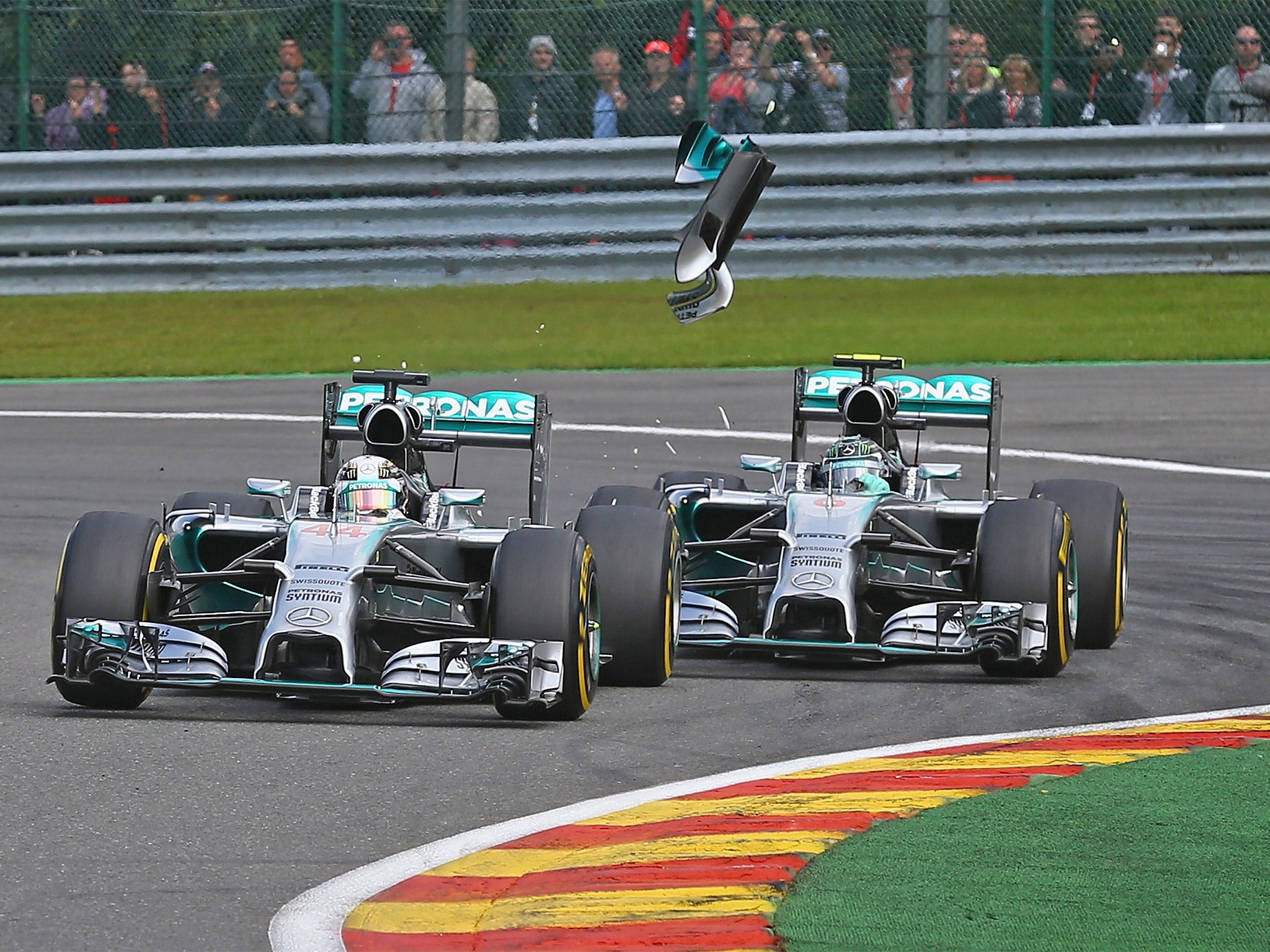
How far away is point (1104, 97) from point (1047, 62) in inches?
19.5

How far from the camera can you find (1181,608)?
9992mm

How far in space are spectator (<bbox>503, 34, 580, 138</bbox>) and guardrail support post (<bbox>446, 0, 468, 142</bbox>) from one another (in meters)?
0.35

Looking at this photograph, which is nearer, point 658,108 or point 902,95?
point 902,95

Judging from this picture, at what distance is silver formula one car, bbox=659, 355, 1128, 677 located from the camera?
8469 mm

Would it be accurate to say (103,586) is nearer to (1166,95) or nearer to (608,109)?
(608,109)

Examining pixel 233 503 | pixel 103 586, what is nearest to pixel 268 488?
pixel 233 503

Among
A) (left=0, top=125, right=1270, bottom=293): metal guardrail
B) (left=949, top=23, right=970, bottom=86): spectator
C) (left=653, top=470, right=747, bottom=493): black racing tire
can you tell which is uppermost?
(left=949, top=23, right=970, bottom=86): spectator

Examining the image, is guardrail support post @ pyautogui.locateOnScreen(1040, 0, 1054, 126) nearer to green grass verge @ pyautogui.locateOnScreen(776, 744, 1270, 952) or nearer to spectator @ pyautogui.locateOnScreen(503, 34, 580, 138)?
spectator @ pyautogui.locateOnScreen(503, 34, 580, 138)

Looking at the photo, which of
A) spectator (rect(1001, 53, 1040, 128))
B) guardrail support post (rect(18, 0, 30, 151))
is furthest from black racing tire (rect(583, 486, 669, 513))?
guardrail support post (rect(18, 0, 30, 151))

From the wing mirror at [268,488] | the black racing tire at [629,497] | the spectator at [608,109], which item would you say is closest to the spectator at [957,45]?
the spectator at [608,109]

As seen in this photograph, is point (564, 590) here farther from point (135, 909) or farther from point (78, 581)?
point (135, 909)

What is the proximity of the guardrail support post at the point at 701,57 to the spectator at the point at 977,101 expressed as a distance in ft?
6.03

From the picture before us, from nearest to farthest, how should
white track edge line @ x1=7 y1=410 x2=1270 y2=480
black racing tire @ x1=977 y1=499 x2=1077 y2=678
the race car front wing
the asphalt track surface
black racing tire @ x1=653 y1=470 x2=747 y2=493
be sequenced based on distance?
the asphalt track surface, the race car front wing, black racing tire @ x1=977 y1=499 x2=1077 y2=678, black racing tire @ x1=653 y1=470 x2=747 y2=493, white track edge line @ x1=7 y1=410 x2=1270 y2=480

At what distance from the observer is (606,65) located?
56.8 ft
